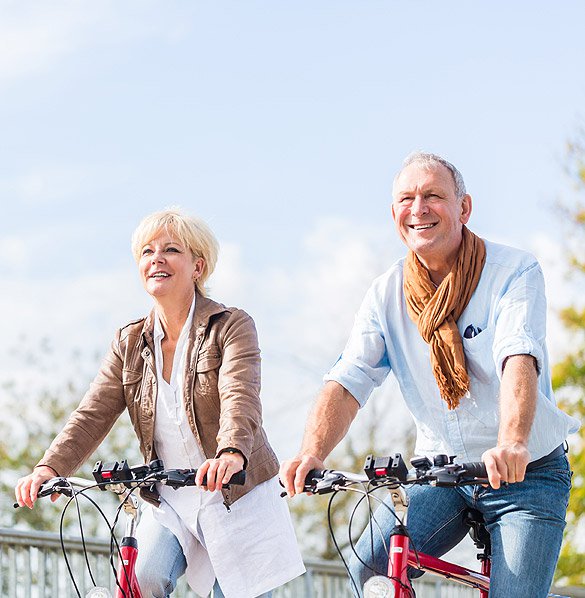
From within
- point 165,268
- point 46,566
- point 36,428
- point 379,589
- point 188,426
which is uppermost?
point 36,428

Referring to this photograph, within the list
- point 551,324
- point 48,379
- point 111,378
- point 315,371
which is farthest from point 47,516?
point 111,378

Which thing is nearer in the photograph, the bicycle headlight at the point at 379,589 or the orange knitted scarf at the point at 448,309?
the bicycle headlight at the point at 379,589

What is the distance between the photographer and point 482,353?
400 centimetres

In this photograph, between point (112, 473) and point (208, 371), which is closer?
point (112, 473)

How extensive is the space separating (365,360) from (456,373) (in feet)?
1.24

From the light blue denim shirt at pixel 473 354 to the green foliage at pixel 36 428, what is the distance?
1757cm

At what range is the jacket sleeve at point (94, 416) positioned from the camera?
15.1 feet

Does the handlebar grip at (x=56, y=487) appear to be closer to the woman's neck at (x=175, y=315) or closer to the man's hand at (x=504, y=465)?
the woman's neck at (x=175, y=315)

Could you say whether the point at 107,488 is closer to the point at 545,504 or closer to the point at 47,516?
the point at 545,504

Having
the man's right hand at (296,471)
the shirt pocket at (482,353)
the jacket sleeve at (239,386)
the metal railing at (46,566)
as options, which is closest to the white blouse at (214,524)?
the jacket sleeve at (239,386)

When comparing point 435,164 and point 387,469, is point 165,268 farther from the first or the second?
point 387,469

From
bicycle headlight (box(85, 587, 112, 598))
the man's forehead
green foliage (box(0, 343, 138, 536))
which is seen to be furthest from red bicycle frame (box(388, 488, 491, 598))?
green foliage (box(0, 343, 138, 536))

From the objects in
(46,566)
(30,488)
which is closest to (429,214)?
(30,488)

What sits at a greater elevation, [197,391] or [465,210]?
[465,210]
